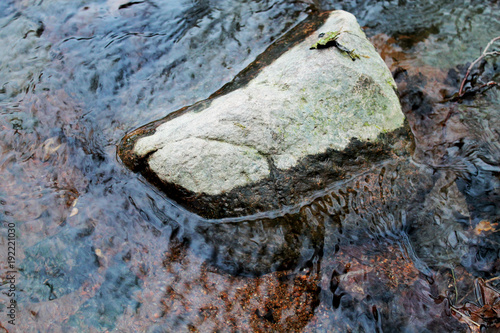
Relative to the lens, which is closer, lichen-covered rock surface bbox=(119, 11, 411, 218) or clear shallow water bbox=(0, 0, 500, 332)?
clear shallow water bbox=(0, 0, 500, 332)

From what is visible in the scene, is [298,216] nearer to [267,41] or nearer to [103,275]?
[103,275]

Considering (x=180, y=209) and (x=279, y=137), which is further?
(x=180, y=209)

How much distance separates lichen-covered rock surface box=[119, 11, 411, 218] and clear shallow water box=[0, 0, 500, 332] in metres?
0.31

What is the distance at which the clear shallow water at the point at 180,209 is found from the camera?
10.4 ft

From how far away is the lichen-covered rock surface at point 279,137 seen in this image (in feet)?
11.5

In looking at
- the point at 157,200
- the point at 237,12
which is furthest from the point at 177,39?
the point at 157,200

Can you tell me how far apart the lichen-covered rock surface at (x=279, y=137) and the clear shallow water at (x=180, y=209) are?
31 centimetres

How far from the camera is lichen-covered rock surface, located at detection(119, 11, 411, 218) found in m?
3.50

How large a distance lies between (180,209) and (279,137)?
4.43 feet

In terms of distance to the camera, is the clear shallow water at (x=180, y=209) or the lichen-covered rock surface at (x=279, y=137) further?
the lichen-covered rock surface at (x=279, y=137)

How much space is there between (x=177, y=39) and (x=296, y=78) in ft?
7.23

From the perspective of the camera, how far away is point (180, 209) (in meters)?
3.71

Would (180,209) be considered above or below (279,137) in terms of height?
below

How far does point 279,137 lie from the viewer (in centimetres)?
359
